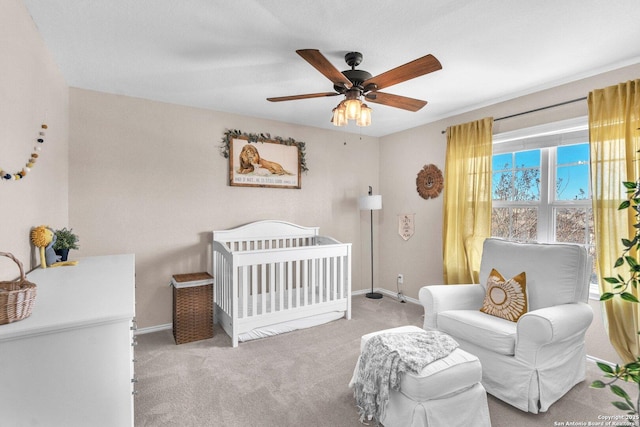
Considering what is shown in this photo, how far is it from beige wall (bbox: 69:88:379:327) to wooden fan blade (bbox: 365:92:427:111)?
71.8 inches

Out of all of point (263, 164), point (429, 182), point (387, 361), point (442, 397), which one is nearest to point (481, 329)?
point (442, 397)

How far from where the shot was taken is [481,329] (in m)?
2.17

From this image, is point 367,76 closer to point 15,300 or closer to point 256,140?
point 256,140

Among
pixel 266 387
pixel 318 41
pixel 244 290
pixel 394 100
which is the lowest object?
pixel 266 387

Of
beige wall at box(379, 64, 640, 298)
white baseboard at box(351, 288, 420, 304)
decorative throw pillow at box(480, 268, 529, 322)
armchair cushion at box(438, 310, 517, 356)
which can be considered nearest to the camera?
armchair cushion at box(438, 310, 517, 356)

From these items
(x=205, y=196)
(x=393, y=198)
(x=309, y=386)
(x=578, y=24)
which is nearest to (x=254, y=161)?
(x=205, y=196)

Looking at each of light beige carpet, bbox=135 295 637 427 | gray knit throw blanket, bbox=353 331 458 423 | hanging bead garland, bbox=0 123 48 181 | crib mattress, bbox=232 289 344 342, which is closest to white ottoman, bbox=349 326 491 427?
gray knit throw blanket, bbox=353 331 458 423

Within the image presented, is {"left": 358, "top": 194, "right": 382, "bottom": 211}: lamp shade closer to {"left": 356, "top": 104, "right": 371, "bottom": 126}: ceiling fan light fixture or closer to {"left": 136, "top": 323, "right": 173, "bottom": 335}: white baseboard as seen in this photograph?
{"left": 356, "top": 104, "right": 371, "bottom": 126}: ceiling fan light fixture

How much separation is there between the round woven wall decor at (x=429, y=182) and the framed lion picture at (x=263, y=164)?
1.54m

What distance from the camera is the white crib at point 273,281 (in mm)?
2934

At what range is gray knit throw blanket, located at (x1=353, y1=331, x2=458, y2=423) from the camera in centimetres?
170

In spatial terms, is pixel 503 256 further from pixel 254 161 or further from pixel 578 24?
pixel 254 161

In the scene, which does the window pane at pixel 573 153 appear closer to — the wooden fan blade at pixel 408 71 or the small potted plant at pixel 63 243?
the wooden fan blade at pixel 408 71

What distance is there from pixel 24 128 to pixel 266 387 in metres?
2.12
